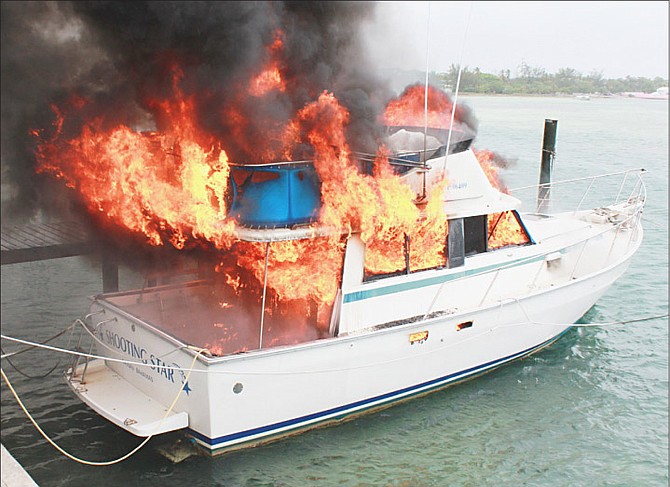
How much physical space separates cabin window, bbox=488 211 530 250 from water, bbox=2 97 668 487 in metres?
2.20

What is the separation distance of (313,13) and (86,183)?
4.15 meters

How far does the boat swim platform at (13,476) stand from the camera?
21.5 feet

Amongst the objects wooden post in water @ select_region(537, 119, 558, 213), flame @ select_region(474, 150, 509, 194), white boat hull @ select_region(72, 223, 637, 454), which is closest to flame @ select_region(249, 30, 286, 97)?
white boat hull @ select_region(72, 223, 637, 454)

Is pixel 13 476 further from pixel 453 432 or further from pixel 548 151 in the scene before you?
pixel 548 151

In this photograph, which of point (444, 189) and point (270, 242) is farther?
point (444, 189)

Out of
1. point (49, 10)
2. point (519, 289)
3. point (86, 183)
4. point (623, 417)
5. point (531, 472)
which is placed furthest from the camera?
point (519, 289)

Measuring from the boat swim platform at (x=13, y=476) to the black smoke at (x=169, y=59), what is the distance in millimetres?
4372

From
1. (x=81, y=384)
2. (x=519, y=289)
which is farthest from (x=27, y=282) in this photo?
(x=519, y=289)

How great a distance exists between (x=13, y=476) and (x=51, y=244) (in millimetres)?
6936

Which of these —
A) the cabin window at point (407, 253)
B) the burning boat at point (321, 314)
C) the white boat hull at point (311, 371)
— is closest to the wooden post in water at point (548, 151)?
the burning boat at point (321, 314)

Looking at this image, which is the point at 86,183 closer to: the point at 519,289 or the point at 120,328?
the point at 120,328

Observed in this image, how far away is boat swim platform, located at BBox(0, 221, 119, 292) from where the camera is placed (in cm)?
1220

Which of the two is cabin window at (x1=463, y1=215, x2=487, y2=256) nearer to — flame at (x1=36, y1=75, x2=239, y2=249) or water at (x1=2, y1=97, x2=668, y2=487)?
water at (x1=2, y1=97, x2=668, y2=487)

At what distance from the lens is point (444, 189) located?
33.0 feet
